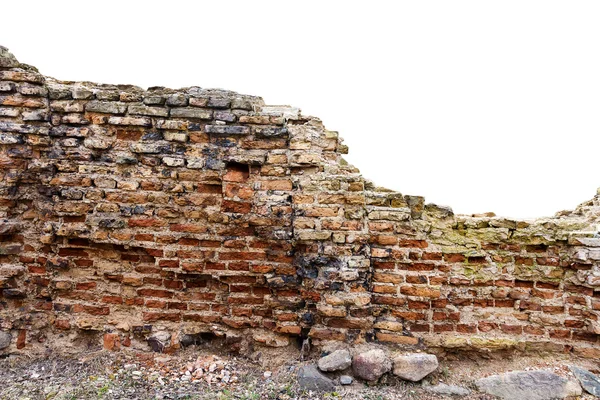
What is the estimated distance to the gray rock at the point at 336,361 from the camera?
2746 mm

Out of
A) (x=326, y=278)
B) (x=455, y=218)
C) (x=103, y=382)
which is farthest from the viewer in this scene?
(x=455, y=218)

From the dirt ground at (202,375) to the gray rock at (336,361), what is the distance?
125mm

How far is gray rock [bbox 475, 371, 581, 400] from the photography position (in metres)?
2.70

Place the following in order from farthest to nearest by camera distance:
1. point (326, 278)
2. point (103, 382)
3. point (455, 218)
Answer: point (455, 218)
point (326, 278)
point (103, 382)

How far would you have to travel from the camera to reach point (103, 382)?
2.62 metres

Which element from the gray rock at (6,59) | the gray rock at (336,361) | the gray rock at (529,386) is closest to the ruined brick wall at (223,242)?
the gray rock at (6,59)

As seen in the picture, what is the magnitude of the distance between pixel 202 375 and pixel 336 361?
0.97m

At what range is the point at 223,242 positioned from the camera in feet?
9.78

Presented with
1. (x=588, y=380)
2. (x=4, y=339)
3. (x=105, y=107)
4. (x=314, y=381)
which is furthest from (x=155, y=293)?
(x=588, y=380)

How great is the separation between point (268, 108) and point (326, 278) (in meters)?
1.43

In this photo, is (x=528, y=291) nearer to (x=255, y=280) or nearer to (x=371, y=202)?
(x=371, y=202)

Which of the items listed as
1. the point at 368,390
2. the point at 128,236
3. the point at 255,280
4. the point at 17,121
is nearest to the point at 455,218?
the point at 368,390

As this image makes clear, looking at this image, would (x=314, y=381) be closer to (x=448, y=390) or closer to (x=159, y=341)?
(x=448, y=390)

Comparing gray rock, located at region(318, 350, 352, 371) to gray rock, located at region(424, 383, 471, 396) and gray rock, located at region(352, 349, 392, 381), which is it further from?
gray rock, located at region(424, 383, 471, 396)
